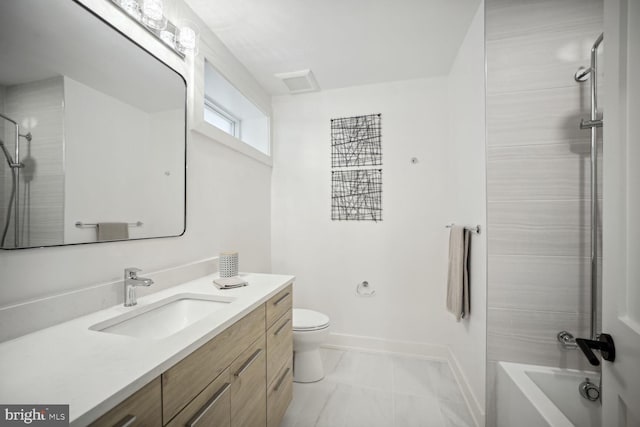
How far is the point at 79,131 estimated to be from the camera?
1001 millimetres

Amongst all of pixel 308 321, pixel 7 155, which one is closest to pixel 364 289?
pixel 308 321

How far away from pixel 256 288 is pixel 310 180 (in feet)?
4.70

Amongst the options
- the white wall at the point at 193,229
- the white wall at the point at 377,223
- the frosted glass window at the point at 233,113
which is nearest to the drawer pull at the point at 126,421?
the white wall at the point at 193,229

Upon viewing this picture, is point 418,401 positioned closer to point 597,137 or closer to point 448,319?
point 448,319

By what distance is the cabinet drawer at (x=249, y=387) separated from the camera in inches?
40.1

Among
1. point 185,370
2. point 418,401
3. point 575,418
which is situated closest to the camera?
point 185,370

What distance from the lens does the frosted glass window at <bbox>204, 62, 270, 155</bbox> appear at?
192cm

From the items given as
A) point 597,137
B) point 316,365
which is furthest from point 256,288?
point 597,137

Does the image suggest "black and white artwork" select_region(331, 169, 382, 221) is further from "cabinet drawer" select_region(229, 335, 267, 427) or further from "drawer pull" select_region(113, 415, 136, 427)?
"drawer pull" select_region(113, 415, 136, 427)

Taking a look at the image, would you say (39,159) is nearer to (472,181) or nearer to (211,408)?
(211,408)

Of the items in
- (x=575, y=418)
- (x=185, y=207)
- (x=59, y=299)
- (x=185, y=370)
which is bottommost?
→ (x=575, y=418)

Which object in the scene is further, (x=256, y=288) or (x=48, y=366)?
(x=256, y=288)

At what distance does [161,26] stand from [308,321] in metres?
1.96

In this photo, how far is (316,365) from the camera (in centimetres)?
200
